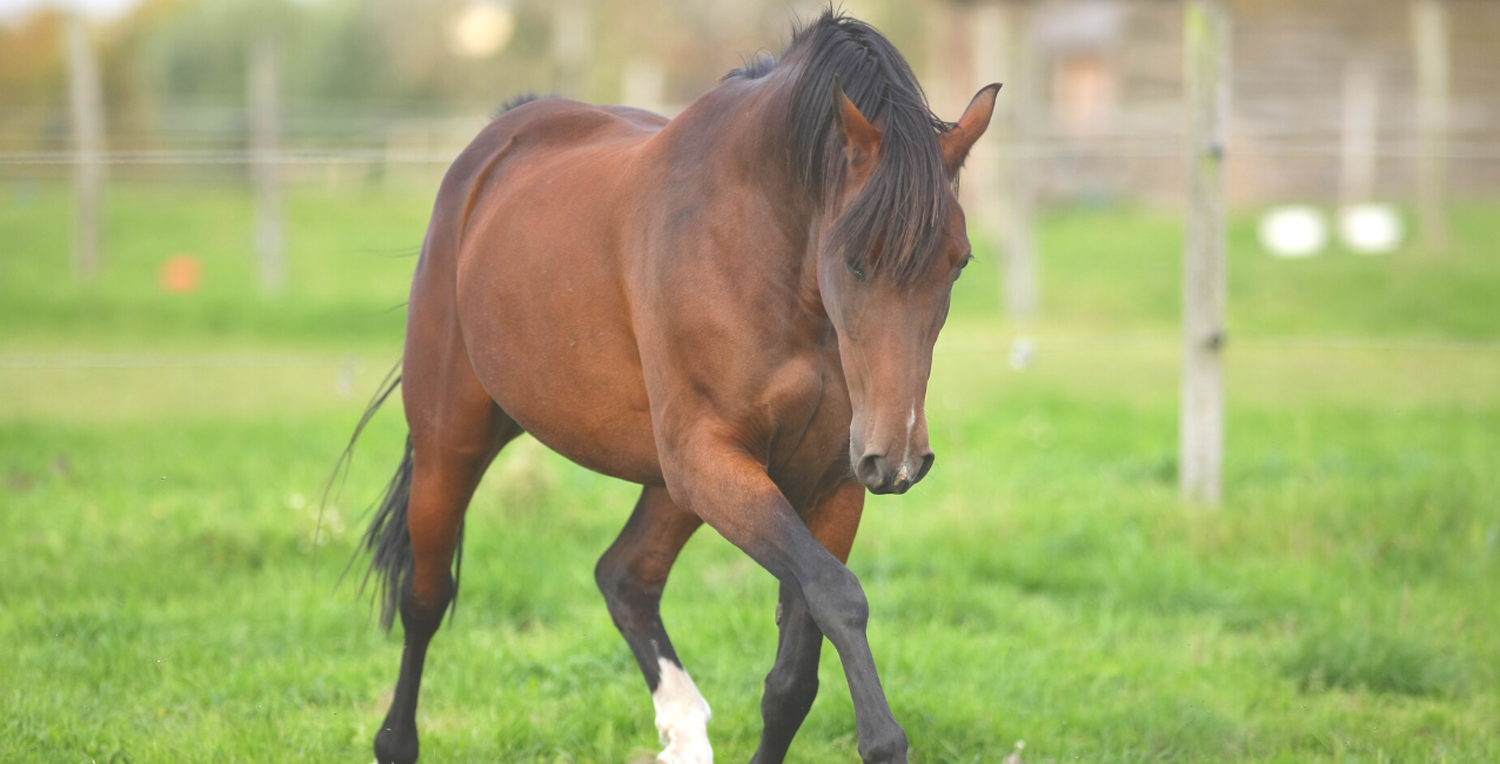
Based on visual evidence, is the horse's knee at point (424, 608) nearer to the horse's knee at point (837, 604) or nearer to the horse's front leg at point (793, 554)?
the horse's front leg at point (793, 554)

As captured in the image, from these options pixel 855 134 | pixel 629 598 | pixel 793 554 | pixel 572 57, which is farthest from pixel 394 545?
pixel 572 57

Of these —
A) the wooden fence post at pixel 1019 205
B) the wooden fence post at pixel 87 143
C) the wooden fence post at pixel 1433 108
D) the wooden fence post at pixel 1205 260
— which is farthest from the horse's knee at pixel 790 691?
the wooden fence post at pixel 1433 108

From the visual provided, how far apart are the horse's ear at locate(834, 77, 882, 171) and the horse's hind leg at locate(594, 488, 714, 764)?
4.52 ft

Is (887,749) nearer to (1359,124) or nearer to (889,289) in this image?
(889,289)

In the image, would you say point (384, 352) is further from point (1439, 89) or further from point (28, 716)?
point (1439, 89)

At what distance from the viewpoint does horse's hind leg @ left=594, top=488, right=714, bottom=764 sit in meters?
3.32

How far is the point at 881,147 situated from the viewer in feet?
7.79

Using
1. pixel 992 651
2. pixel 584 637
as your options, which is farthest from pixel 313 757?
pixel 992 651

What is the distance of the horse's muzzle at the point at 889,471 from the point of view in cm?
219

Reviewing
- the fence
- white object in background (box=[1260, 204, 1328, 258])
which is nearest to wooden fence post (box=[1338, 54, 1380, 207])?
the fence

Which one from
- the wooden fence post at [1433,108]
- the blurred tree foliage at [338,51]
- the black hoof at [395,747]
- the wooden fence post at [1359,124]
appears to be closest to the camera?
the black hoof at [395,747]

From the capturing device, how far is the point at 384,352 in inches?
371

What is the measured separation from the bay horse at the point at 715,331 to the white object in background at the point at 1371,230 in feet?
41.3

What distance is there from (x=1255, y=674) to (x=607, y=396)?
94.2 inches
